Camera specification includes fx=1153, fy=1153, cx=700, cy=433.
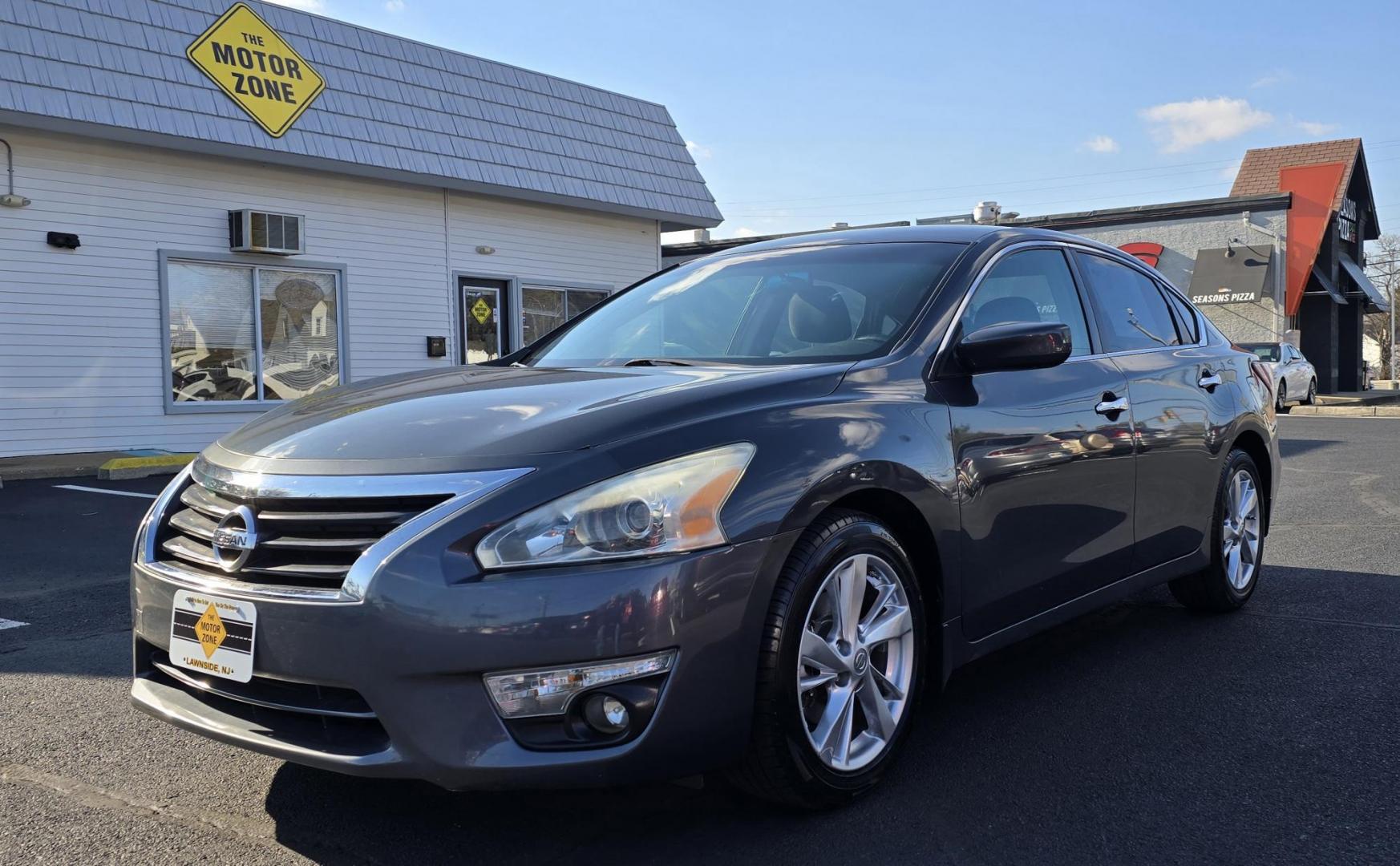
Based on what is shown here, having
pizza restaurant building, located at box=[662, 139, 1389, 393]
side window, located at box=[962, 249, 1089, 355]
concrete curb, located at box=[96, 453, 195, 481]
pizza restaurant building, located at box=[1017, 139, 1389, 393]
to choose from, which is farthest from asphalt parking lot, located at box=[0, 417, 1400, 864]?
pizza restaurant building, located at box=[1017, 139, 1389, 393]

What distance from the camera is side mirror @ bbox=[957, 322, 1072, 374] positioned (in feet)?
11.1

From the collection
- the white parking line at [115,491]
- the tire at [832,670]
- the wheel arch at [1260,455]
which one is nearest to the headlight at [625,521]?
the tire at [832,670]

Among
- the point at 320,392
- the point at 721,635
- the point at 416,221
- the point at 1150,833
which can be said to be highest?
the point at 416,221

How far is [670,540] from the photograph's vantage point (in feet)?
8.41

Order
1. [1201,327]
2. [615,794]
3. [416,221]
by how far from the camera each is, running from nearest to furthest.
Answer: [615,794], [1201,327], [416,221]

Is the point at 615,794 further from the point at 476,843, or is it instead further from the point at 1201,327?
the point at 1201,327

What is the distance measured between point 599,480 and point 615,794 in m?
1.05

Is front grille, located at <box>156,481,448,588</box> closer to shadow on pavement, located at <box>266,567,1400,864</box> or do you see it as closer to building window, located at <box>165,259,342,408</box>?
shadow on pavement, located at <box>266,567,1400,864</box>

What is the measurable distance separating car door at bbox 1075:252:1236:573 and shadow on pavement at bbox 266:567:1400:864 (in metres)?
0.63

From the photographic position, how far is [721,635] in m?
2.62

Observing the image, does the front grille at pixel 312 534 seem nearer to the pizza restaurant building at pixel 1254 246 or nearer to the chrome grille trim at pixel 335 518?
the chrome grille trim at pixel 335 518

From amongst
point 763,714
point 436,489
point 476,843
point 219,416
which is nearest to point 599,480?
point 436,489

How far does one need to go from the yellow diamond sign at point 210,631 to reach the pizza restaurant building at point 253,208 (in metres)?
9.86

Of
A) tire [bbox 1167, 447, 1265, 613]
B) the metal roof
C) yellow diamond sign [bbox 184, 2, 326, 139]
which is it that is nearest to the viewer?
tire [bbox 1167, 447, 1265, 613]
